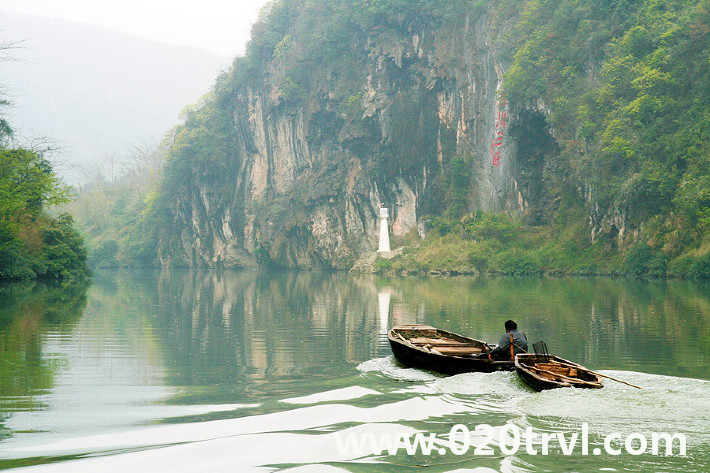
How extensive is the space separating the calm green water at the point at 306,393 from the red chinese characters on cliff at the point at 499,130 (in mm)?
39002

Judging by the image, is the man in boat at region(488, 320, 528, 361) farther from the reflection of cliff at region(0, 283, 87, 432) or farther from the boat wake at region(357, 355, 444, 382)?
the reflection of cliff at region(0, 283, 87, 432)

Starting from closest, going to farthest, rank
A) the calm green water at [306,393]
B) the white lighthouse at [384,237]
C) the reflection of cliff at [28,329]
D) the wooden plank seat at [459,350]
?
the calm green water at [306,393] → the reflection of cliff at [28,329] → the wooden plank seat at [459,350] → the white lighthouse at [384,237]

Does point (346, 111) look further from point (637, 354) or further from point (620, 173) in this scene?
point (637, 354)

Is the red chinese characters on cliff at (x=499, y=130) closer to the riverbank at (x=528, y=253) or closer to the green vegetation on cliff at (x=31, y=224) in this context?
the riverbank at (x=528, y=253)

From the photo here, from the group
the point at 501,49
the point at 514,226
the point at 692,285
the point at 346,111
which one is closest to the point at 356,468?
the point at 692,285

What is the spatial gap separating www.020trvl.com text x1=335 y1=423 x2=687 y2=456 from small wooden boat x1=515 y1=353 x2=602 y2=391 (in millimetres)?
1760

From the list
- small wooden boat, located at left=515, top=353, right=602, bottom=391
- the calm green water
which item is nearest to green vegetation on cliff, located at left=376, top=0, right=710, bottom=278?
the calm green water

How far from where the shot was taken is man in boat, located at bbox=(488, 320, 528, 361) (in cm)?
1479

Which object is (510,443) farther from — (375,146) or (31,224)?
(375,146)

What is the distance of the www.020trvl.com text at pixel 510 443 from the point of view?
30.2 ft

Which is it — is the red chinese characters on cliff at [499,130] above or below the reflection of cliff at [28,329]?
above

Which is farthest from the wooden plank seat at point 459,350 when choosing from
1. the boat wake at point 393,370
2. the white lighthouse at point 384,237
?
the white lighthouse at point 384,237

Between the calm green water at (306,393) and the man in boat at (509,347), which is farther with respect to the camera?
the man in boat at (509,347)

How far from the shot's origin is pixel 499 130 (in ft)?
219
